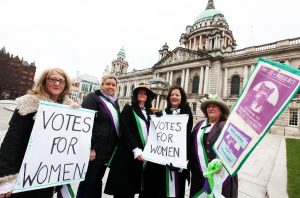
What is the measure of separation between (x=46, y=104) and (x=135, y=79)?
1851 inches

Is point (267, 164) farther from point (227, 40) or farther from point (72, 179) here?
point (227, 40)

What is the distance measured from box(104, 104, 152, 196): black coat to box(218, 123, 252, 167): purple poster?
1393 millimetres

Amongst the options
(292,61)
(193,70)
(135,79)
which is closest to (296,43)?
(292,61)

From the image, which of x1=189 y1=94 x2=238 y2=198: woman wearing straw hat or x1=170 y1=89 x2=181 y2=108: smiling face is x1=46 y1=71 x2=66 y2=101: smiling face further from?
x1=189 y1=94 x2=238 y2=198: woman wearing straw hat

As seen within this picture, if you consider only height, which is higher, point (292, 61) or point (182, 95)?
point (292, 61)

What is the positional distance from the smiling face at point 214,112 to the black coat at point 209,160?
146 mm

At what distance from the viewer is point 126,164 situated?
2750 millimetres

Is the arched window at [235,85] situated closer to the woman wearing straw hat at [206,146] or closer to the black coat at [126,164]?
the woman wearing straw hat at [206,146]

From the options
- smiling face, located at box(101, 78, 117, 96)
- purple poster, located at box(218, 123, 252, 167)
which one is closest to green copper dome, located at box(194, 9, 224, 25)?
smiling face, located at box(101, 78, 117, 96)

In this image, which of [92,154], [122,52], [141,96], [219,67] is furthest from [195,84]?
[122,52]

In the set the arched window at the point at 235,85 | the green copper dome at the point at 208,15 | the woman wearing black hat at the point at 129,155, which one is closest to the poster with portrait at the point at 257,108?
the woman wearing black hat at the point at 129,155

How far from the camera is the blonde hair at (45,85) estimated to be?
2.11 meters

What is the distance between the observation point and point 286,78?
4.69 ft

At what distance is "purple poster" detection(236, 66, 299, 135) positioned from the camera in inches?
55.9
